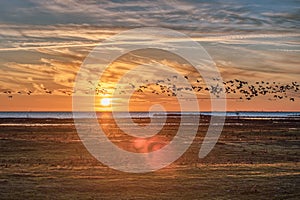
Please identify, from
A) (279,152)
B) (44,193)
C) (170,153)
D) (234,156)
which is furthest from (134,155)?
(44,193)

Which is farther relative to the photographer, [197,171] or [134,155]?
[134,155]

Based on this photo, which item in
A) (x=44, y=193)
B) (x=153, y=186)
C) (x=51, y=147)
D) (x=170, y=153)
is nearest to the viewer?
(x=44, y=193)

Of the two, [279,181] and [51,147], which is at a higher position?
[51,147]

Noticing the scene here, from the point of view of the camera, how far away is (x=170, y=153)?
3922 cm

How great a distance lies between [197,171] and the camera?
94.6 feet

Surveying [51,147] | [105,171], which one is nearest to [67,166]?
[105,171]

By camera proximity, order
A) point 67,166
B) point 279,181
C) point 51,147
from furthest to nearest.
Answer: point 51,147
point 67,166
point 279,181

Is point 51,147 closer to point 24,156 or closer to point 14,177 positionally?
point 24,156

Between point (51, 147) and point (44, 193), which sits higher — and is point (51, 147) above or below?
above

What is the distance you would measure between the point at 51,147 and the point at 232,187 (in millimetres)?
23819

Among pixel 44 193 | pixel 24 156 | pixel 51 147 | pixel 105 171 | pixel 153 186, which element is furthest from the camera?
pixel 51 147

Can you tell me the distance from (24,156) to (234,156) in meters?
15.4

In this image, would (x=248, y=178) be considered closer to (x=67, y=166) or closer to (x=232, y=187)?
(x=232, y=187)

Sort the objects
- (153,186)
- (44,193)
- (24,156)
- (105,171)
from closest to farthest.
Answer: (44,193), (153,186), (105,171), (24,156)
